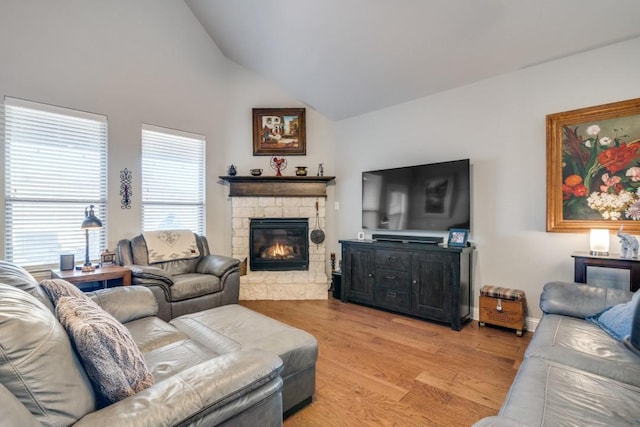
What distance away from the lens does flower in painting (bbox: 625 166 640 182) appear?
99.3 inches

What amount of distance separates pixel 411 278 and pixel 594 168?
196 cm

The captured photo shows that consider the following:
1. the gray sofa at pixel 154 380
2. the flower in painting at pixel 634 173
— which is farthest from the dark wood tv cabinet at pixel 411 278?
the gray sofa at pixel 154 380

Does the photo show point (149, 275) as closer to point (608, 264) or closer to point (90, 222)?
point (90, 222)

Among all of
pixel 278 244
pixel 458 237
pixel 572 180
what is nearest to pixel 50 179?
pixel 278 244

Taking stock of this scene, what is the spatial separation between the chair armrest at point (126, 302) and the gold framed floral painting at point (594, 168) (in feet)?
11.8

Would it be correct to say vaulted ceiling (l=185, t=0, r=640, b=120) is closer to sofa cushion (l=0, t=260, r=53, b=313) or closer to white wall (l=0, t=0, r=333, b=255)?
white wall (l=0, t=0, r=333, b=255)

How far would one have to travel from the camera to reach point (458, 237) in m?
3.31

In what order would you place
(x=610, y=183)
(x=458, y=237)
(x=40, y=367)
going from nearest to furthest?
(x=40, y=367), (x=610, y=183), (x=458, y=237)

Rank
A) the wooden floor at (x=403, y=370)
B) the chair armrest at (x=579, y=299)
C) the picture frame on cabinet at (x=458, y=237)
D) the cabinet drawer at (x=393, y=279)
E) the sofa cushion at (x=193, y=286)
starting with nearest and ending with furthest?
the wooden floor at (x=403, y=370), the chair armrest at (x=579, y=299), the sofa cushion at (x=193, y=286), the picture frame on cabinet at (x=458, y=237), the cabinet drawer at (x=393, y=279)

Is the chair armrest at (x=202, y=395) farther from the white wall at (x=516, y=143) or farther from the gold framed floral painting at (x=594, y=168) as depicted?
the gold framed floral painting at (x=594, y=168)

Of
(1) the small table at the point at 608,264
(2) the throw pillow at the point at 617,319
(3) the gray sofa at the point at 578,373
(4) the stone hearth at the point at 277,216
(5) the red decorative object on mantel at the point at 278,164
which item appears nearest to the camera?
(3) the gray sofa at the point at 578,373

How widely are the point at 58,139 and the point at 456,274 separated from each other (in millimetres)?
4379

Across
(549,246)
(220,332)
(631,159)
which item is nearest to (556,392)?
(220,332)

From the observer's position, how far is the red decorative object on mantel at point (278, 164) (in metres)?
4.61
